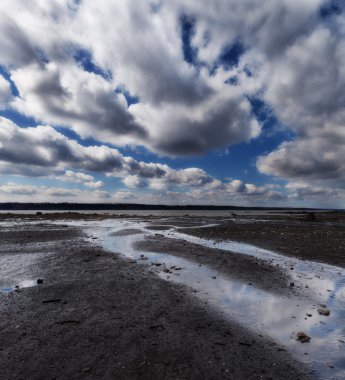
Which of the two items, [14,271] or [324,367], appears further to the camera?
[14,271]

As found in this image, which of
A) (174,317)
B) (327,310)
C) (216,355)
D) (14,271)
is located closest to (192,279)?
(174,317)

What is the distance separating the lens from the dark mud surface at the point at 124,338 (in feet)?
15.6

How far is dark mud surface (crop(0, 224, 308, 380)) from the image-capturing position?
476 cm

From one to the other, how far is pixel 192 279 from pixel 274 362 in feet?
20.1

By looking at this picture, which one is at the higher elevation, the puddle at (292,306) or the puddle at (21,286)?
the puddle at (21,286)

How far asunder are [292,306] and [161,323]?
4.39 m

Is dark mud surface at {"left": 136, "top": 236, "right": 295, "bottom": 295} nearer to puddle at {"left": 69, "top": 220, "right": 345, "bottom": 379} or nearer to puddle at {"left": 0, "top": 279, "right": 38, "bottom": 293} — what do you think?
puddle at {"left": 69, "top": 220, "right": 345, "bottom": 379}

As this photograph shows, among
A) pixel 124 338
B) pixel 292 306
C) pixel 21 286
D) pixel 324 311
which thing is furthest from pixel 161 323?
pixel 21 286

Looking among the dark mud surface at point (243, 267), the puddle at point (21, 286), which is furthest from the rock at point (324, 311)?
the puddle at point (21, 286)

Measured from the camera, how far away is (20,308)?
754 cm

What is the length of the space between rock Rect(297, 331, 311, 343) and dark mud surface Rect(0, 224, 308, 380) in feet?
2.32

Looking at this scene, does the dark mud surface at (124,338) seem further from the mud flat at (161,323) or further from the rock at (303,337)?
the rock at (303,337)

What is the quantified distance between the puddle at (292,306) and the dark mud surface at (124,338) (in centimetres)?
49

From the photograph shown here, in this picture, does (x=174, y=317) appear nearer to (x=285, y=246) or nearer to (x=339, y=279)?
(x=339, y=279)
